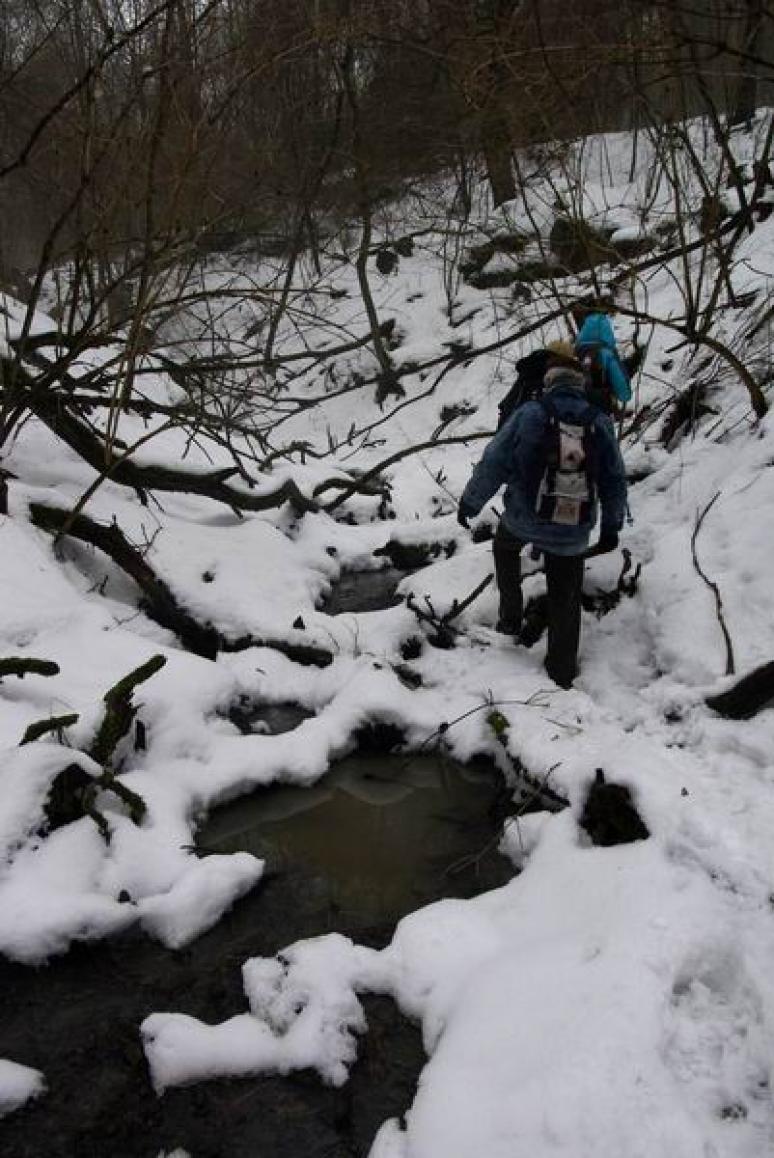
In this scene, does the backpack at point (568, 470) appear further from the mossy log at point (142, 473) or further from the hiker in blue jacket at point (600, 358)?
the mossy log at point (142, 473)

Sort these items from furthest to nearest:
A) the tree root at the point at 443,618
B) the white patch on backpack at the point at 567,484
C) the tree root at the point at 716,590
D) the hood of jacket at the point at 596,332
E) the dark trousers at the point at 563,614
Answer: the hood of jacket at the point at 596,332 < the tree root at the point at 443,618 < the dark trousers at the point at 563,614 < the white patch on backpack at the point at 567,484 < the tree root at the point at 716,590

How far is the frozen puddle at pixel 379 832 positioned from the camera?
294 centimetres

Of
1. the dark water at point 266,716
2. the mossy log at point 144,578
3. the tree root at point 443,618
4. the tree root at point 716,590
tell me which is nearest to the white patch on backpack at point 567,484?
the tree root at point 716,590

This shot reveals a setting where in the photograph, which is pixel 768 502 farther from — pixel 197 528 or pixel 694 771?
pixel 197 528

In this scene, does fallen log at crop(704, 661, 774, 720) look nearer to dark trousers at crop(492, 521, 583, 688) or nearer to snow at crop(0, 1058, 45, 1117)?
dark trousers at crop(492, 521, 583, 688)

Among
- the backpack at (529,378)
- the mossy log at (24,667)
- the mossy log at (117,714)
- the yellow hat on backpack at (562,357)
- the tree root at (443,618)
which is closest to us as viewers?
the mossy log at (117,714)

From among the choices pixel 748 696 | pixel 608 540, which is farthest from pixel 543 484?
pixel 748 696

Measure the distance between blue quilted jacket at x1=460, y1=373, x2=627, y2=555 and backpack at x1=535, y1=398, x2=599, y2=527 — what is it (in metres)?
0.03

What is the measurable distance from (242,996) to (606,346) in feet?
14.4

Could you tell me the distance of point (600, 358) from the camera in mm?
5074

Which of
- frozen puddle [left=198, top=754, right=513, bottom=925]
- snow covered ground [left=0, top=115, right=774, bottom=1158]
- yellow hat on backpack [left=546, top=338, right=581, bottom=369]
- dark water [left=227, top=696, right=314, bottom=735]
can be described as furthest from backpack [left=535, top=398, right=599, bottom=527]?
dark water [left=227, top=696, right=314, bottom=735]

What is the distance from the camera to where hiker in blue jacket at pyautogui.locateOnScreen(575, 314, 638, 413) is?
5059mm

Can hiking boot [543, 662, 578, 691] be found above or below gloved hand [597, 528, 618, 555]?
below

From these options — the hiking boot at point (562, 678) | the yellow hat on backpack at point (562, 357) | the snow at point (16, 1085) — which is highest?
the yellow hat on backpack at point (562, 357)
